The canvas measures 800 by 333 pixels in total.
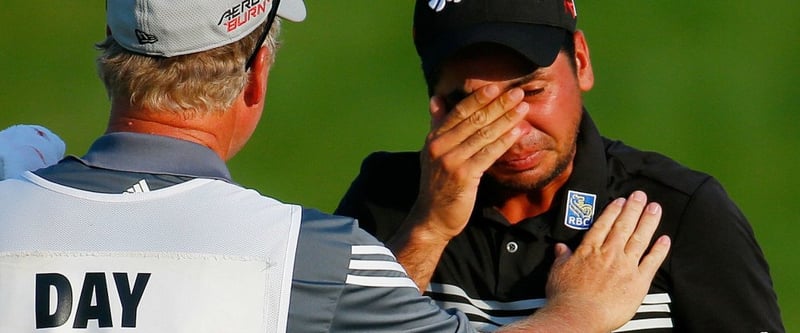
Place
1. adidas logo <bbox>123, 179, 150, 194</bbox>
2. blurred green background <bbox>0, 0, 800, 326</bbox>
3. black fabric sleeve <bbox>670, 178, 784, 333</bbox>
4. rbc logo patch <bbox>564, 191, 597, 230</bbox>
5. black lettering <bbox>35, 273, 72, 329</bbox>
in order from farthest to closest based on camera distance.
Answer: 1. blurred green background <bbox>0, 0, 800, 326</bbox>
2. rbc logo patch <bbox>564, 191, 597, 230</bbox>
3. black fabric sleeve <bbox>670, 178, 784, 333</bbox>
4. adidas logo <bbox>123, 179, 150, 194</bbox>
5. black lettering <bbox>35, 273, 72, 329</bbox>

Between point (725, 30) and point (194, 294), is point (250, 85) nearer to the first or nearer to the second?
point (194, 294)

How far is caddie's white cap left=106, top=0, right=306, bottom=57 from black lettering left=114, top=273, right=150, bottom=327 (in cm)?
49

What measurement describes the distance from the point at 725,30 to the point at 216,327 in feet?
22.9

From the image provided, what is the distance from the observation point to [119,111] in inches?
120

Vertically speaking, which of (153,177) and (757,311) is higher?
(153,177)

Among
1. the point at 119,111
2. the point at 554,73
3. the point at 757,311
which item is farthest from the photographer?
the point at 554,73

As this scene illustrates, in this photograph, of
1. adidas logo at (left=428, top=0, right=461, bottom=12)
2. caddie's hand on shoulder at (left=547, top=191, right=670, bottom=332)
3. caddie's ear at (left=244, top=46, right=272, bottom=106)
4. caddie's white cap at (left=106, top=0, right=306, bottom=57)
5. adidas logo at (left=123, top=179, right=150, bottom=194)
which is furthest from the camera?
adidas logo at (left=428, top=0, right=461, bottom=12)

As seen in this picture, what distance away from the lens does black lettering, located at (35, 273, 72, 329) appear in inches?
109

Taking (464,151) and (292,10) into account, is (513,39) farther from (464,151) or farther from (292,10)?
(292,10)

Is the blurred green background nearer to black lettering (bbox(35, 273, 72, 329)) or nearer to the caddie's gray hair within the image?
the caddie's gray hair

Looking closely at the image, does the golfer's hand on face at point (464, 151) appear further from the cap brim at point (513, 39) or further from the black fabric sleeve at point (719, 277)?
the black fabric sleeve at point (719, 277)

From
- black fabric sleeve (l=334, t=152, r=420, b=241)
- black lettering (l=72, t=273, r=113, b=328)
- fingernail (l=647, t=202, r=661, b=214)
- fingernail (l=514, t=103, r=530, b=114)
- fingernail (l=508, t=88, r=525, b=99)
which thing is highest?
fingernail (l=508, t=88, r=525, b=99)

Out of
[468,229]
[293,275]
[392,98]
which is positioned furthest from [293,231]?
[392,98]

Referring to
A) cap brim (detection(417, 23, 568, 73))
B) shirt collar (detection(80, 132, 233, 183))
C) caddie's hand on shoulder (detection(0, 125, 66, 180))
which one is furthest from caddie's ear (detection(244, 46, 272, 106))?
cap brim (detection(417, 23, 568, 73))
